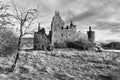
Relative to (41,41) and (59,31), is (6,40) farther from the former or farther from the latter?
(59,31)

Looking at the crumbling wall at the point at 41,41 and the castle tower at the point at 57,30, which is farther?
the castle tower at the point at 57,30

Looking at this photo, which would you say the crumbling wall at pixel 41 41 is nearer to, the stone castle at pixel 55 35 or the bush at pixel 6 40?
the stone castle at pixel 55 35

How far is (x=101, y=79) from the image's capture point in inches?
420

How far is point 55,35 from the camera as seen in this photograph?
24.6 meters

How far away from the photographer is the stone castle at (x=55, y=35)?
23.4 meters

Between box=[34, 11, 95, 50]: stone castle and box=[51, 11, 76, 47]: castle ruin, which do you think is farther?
box=[51, 11, 76, 47]: castle ruin

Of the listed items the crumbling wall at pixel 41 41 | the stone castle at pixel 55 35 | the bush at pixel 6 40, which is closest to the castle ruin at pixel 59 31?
the stone castle at pixel 55 35

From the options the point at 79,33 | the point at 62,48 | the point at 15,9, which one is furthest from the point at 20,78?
the point at 79,33

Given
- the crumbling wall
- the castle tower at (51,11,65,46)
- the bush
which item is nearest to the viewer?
the bush

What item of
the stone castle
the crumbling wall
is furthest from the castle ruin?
the crumbling wall

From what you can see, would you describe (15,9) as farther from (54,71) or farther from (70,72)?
(70,72)

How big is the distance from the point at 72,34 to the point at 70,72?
53.5 ft

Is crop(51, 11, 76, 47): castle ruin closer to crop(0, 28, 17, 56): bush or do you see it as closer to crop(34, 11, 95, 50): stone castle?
crop(34, 11, 95, 50): stone castle

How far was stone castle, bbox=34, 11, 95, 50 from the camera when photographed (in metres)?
23.4
